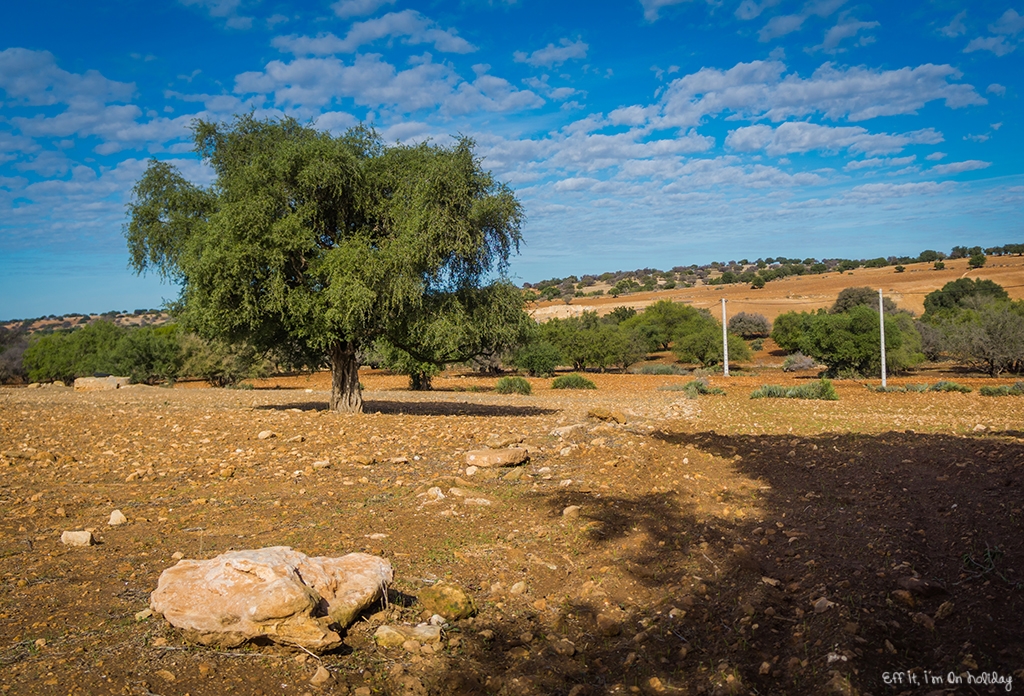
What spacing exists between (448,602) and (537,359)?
37.2m

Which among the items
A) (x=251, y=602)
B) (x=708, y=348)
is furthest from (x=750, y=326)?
(x=251, y=602)

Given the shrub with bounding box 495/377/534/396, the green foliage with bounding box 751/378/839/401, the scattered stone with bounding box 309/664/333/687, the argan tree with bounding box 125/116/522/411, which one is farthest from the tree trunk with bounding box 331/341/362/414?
the green foliage with bounding box 751/378/839/401

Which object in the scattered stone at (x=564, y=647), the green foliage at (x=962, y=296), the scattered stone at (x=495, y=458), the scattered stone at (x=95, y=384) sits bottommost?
the scattered stone at (x=564, y=647)

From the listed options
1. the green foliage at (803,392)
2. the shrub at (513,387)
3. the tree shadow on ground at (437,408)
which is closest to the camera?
the tree shadow on ground at (437,408)

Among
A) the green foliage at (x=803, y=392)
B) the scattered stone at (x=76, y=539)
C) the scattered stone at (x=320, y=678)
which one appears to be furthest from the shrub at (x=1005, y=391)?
the scattered stone at (x=76, y=539)

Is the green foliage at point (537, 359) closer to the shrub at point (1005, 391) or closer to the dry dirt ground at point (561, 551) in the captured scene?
the shrub at point (1005, 391)

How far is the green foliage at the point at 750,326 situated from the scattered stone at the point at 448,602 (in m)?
66.4

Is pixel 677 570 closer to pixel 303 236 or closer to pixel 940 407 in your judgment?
pixel 303 236

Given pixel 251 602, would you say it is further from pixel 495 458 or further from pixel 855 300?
pixel 855 300

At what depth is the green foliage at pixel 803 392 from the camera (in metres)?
22.1

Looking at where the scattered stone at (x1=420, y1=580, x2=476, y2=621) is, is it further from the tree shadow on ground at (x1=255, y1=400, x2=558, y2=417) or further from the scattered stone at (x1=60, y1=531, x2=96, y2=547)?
the tree shadow on ground at (x1=255, y1=400, x2=558, y2=417)

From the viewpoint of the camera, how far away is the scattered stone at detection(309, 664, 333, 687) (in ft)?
12.6

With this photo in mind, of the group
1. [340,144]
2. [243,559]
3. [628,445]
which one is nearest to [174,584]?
[243,559]

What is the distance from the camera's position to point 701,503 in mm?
7551
